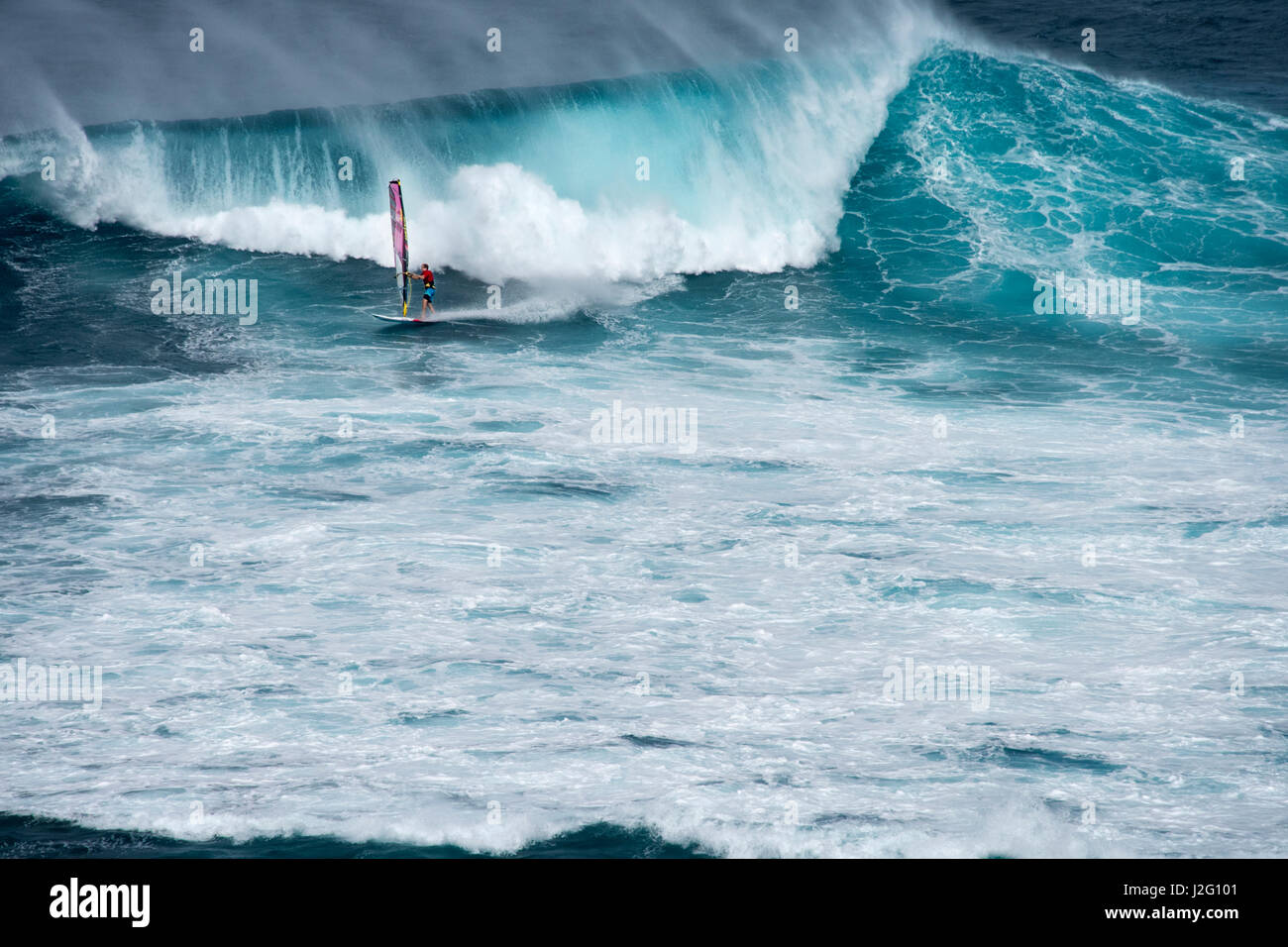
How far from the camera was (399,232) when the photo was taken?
18484mm

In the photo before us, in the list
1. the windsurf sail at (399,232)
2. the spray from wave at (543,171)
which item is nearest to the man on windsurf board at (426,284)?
the windsurf sail at (399,232)

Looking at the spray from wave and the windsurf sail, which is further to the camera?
the spray from wave

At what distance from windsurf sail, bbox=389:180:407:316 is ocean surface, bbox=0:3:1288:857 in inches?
45.1

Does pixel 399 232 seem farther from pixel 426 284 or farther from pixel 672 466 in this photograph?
pixel 672 466

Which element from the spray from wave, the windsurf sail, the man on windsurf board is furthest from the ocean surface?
the windsurf sail

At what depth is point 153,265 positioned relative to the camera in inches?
889

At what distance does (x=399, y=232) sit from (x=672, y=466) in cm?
740

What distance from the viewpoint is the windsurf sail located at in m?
17.8

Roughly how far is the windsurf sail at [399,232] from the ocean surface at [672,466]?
1.15m

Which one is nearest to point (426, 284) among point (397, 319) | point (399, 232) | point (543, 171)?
point (399, 232)

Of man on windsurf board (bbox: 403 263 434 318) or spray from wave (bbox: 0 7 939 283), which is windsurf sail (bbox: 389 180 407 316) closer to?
man on windsurf board (bbox: 403 263 434 318)
